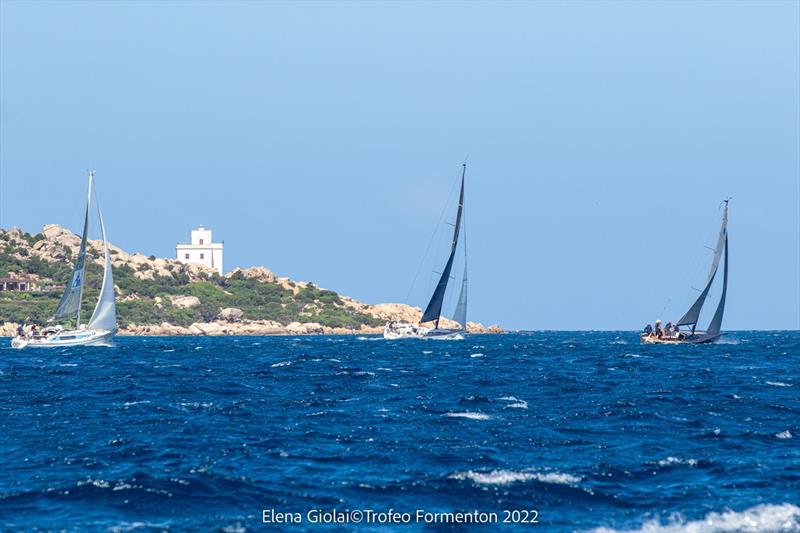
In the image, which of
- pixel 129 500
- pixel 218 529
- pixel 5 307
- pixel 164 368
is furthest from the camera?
pixel 5 307

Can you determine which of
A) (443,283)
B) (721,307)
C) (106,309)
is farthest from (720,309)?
(106,309)

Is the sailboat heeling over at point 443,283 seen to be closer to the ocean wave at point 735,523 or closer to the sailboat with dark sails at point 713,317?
the sailboat with dark sails at point 713,317

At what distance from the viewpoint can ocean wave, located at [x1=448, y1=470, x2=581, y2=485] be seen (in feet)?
92.7

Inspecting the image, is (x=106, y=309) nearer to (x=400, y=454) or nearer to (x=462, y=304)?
(x=462, y=304)

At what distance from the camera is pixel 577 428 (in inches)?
1494

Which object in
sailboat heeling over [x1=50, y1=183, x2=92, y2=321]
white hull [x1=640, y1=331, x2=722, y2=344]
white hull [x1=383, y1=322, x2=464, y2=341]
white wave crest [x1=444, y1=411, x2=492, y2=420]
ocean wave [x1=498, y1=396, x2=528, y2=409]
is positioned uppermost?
sailboat heeling over [x1=50, y1=183, x2=92, y2=321]

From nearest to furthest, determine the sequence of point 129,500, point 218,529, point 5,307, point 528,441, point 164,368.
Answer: point 218,529
point 129,500
point 528,441
point 164,368
point 5,307

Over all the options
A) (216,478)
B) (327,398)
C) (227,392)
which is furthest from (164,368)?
(216,478)

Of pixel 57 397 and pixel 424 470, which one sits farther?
pixel 57 397

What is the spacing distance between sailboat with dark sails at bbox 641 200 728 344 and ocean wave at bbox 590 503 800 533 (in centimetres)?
8460

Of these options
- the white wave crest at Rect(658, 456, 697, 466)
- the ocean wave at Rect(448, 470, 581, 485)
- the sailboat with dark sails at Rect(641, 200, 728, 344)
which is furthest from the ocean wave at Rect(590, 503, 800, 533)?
the sailboat with dark sails at Rect(641, 200, 728, 344)

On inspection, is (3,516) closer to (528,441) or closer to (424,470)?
(424,470)

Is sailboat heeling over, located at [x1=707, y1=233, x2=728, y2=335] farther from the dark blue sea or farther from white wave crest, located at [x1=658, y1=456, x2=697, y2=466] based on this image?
white wave crest, located at [x1=658, y1=456, x2=697, y2=466]

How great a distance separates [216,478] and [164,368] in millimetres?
43882
